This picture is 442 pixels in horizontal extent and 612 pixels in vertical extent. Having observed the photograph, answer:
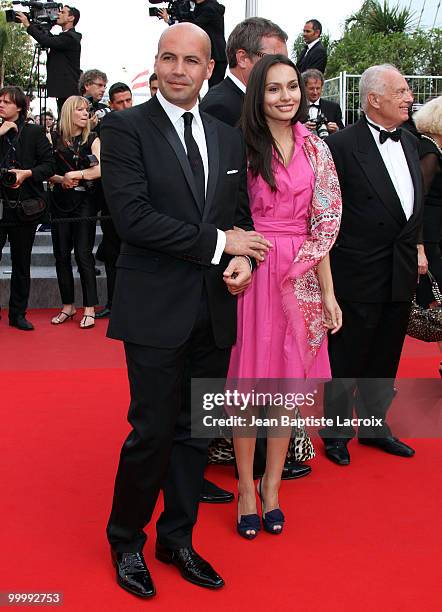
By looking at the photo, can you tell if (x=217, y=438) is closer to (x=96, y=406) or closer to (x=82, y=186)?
(x=96, y=406)

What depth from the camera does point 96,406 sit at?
4.75 metres

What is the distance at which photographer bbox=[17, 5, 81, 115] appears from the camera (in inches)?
353

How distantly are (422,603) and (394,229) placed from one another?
1776 mm

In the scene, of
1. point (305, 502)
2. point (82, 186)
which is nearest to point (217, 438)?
point (305, 502)

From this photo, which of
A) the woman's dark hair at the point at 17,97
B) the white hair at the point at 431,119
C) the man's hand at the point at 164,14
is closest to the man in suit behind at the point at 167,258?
the white hair at the point at 431,119

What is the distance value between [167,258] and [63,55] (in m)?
7.15

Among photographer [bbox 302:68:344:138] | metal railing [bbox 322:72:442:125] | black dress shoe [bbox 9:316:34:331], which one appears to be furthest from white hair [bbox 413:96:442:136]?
metal railing [bbox 322:72:442:125]

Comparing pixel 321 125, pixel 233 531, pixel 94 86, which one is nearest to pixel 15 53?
pixel 94 86

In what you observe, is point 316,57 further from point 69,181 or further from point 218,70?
point 69,181

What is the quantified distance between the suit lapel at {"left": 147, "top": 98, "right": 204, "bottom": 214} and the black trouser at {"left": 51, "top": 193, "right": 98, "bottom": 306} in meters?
4.34

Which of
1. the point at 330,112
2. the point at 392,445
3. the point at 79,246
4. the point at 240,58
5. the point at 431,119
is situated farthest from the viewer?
the point at 330,112

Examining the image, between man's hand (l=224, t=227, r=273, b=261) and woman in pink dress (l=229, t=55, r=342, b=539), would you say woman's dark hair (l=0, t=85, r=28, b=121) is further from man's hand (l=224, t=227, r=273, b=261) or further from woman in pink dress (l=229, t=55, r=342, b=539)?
man's hand (l=224, t=227, r=273, b=261)

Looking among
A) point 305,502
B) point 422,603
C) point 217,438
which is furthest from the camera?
point 217,438

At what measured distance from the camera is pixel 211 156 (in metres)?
2.64
